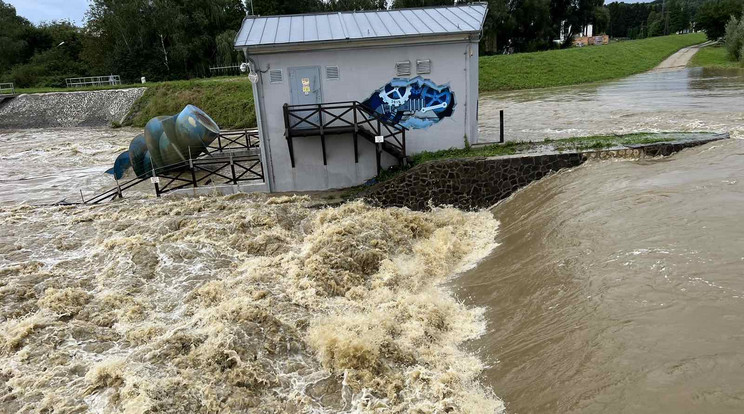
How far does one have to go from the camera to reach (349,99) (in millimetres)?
16828

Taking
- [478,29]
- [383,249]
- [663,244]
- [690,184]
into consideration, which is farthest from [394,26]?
[663,244]

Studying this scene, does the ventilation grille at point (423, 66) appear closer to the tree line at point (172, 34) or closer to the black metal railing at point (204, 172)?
the black metal railing at point (204, 172)

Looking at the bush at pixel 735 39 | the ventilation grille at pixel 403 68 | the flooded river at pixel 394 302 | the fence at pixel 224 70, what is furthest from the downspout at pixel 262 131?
the bush at pixel 735 39

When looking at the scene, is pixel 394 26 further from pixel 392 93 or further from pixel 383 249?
pixel 383 249

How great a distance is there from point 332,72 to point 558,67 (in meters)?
39.7

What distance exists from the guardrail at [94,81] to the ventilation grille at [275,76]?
153ft

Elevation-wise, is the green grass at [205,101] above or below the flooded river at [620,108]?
above

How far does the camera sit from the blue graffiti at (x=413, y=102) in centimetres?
1686

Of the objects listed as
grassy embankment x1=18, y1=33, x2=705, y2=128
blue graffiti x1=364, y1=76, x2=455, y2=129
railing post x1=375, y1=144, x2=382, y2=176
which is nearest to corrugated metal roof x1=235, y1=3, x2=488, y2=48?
blue graffiti x1=364, y1=76, x2=455, y2=129

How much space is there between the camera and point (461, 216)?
15016 millimetres

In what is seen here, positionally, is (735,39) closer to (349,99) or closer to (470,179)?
(470,179)

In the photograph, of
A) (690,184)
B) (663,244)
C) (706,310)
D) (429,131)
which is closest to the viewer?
(706,310)

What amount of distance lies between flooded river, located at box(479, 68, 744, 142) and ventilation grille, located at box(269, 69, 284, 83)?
8.33 m

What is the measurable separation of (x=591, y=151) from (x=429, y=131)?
5383 millimetres
